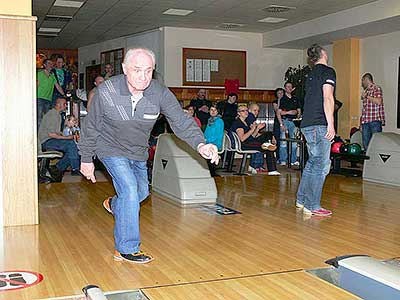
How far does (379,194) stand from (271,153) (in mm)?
2037

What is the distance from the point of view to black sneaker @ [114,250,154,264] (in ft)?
11.4

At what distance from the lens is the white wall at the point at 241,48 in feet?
38.3

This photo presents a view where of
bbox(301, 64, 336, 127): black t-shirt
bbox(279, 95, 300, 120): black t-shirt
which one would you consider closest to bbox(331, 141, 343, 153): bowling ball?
bbox(279, 95, 300, 120): black t-shirt

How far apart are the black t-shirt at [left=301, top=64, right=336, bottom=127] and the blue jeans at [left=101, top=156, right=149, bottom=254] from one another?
1.89m

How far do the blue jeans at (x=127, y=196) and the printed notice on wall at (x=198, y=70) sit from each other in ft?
28.0

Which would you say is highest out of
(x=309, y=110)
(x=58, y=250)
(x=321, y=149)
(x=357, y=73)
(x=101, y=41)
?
(x=101, y=41)

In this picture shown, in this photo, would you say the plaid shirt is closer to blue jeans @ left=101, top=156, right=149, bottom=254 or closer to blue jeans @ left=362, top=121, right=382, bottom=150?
blue jeans @ left=362, top=121, right=382, bottom=150

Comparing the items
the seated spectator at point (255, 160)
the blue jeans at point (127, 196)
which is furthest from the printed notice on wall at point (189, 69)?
the blue jeans at point (127, 196)

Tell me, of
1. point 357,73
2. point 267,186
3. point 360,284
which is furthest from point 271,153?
point 360,284

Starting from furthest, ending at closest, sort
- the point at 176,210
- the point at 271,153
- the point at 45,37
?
the point at 45,37, the point at 271,153, the point at 176,210

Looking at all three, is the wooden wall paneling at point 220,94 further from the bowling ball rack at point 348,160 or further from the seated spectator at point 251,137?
the bowling ball rack at point 348,160

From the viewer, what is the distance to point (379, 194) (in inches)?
249

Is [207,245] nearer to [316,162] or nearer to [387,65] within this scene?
[316,162]

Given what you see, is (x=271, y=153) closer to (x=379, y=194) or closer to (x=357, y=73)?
(x=379, y=194)
